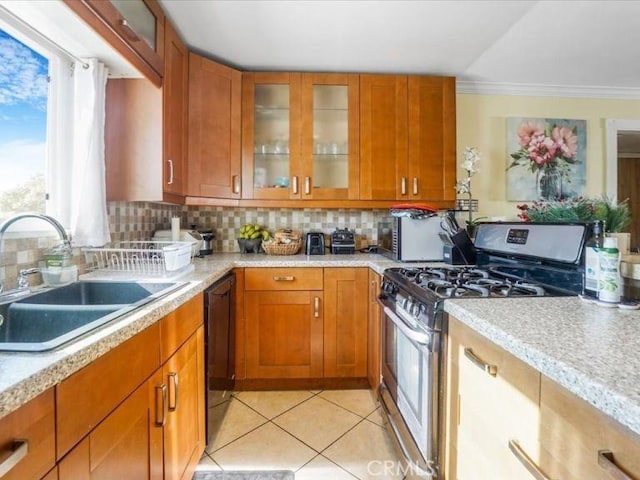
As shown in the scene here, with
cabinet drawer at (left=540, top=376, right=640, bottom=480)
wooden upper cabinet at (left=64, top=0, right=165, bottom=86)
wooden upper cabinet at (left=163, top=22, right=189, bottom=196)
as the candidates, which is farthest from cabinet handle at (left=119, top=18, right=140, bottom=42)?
cabinet drawer at (left=540, top=376, right=640, bottom=480)

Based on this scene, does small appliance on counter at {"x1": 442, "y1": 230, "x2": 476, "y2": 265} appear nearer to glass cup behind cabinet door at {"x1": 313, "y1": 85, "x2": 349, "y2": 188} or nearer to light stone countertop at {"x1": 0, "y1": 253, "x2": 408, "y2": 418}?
glass cup behind cabinet door at {"x1": 313, "y1": 85, "x2": 349, "y2": 188}

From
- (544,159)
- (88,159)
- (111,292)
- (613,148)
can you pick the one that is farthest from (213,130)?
(613,148)

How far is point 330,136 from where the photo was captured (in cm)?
238

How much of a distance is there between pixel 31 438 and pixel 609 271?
1402 mm

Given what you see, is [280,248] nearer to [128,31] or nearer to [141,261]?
[141,261]

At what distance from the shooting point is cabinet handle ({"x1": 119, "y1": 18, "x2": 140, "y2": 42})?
125cm

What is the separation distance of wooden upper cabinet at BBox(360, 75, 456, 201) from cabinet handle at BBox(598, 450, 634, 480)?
6.35ft

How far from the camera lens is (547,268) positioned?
1.30m

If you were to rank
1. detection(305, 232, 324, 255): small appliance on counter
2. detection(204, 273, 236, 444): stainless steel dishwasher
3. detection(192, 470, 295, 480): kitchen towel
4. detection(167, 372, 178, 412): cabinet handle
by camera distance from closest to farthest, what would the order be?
detection(167, 372, 178, 412): cabinet handle, detection(192, 470, 295, 480): kitchen towel, detection(204, 273, 236, 444): stainless steel dishwasher, detection(305, 232, 324, 255): small appliance on counter

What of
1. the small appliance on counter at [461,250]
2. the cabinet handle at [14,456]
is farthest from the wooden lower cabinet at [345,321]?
the cabinet handle at [14,456]

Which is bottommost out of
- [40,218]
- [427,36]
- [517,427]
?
[517,427]

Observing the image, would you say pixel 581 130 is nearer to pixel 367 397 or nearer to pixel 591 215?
pixel 591 215

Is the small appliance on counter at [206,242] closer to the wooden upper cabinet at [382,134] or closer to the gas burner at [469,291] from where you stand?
the wooden upper cabinet at [382,134]

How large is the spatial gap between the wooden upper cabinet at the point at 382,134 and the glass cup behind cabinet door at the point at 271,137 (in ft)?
1.80
